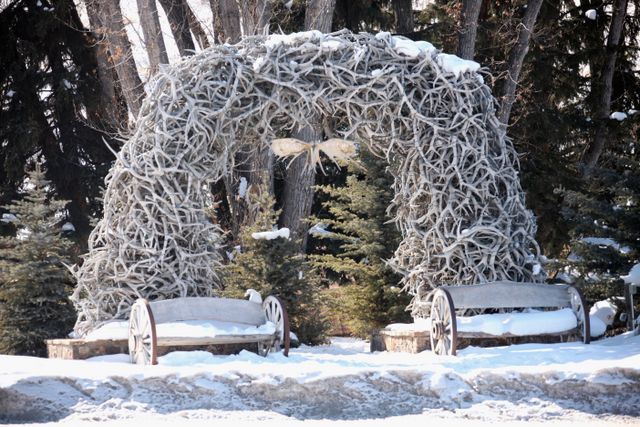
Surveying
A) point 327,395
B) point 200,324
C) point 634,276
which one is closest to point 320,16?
point 634,276

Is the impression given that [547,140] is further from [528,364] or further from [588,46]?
[528,364]

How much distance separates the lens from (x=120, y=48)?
12555mm

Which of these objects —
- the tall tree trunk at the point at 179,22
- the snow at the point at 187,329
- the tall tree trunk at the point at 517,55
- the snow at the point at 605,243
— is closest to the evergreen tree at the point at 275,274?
the snow at the point at 187,329

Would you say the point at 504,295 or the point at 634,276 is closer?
the point at 504,295

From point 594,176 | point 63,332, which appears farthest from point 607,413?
point 63,332

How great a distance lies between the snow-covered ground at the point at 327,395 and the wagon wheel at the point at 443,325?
128 centimetres

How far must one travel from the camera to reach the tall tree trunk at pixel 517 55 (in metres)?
13.6

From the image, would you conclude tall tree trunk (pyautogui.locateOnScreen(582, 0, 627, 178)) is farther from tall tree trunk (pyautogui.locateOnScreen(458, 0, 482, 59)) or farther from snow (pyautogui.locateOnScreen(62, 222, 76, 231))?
snow (pyautogui.locateOnScreen(62, 222, 76, 231))

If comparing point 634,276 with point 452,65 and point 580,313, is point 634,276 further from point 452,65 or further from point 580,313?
point 452,65

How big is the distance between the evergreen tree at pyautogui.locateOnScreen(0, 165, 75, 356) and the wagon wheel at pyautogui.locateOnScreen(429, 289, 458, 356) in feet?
13.6

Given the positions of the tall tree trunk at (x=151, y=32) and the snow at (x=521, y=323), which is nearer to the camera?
the snow at (x=521, y=323)

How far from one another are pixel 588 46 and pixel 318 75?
32.2 ft

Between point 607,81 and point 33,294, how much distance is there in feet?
35.7

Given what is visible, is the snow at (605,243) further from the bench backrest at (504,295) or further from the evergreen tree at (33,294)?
the evergreen tree at (33,294)
